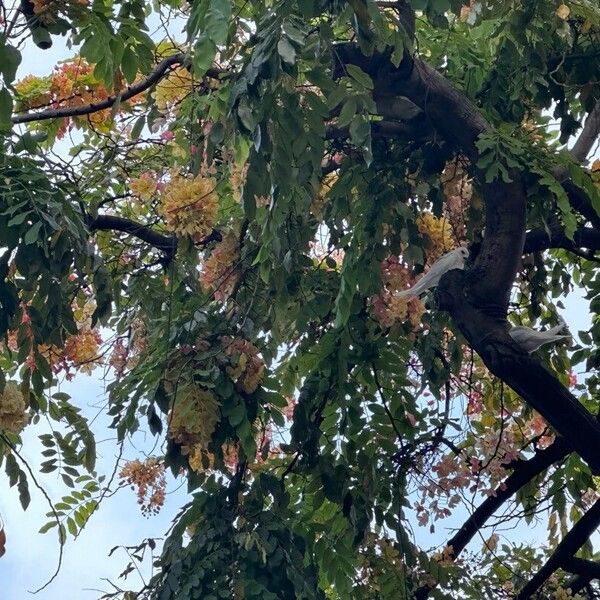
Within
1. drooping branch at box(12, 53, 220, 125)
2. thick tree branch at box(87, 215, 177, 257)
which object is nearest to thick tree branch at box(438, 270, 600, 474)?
thick tree branch at box(87, 215, 177, 257)

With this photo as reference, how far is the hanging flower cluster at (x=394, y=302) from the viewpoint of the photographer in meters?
4.24

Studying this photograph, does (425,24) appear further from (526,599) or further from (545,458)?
(526,599)

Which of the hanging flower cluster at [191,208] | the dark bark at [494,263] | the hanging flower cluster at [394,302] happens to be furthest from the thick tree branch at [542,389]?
the hanging flower cluster at [191,208]

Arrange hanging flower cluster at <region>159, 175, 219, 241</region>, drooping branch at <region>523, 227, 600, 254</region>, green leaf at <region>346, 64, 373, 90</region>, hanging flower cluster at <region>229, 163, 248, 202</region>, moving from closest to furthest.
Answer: green leaf at <region>346, 64, 373, 90</region> → hanging flower cluster at <region>159, 175, 219, 241</region> → hanging flower cluster at <region>229, 163, 248, 202</region> → drooping branch at <region>523, 227, 600, 254</region>

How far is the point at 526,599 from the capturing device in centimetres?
514

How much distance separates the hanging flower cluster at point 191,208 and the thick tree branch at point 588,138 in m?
1.66

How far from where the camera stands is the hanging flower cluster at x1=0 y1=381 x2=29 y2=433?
12.0 ft

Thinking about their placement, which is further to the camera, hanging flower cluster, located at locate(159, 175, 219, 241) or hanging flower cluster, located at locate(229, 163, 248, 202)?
hanging flower cluster, located at locate(229, 163, 248, 202)

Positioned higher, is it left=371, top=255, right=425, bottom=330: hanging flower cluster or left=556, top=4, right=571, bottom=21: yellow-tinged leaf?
left=556, top=4, right=571, bottom=21: yellow-tinged leaf

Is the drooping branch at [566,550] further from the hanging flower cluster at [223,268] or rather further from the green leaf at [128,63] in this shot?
the green leaf at [128,63]

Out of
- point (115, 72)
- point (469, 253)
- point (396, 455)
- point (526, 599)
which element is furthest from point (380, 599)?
point (115, 72)

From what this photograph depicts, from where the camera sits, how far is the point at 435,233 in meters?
4.57

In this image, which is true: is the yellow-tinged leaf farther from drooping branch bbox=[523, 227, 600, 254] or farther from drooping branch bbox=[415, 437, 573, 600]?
drooping branch bbox=[415, 437, 573, 600]

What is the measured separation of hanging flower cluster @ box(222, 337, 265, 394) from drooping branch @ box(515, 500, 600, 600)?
1.88 meters
